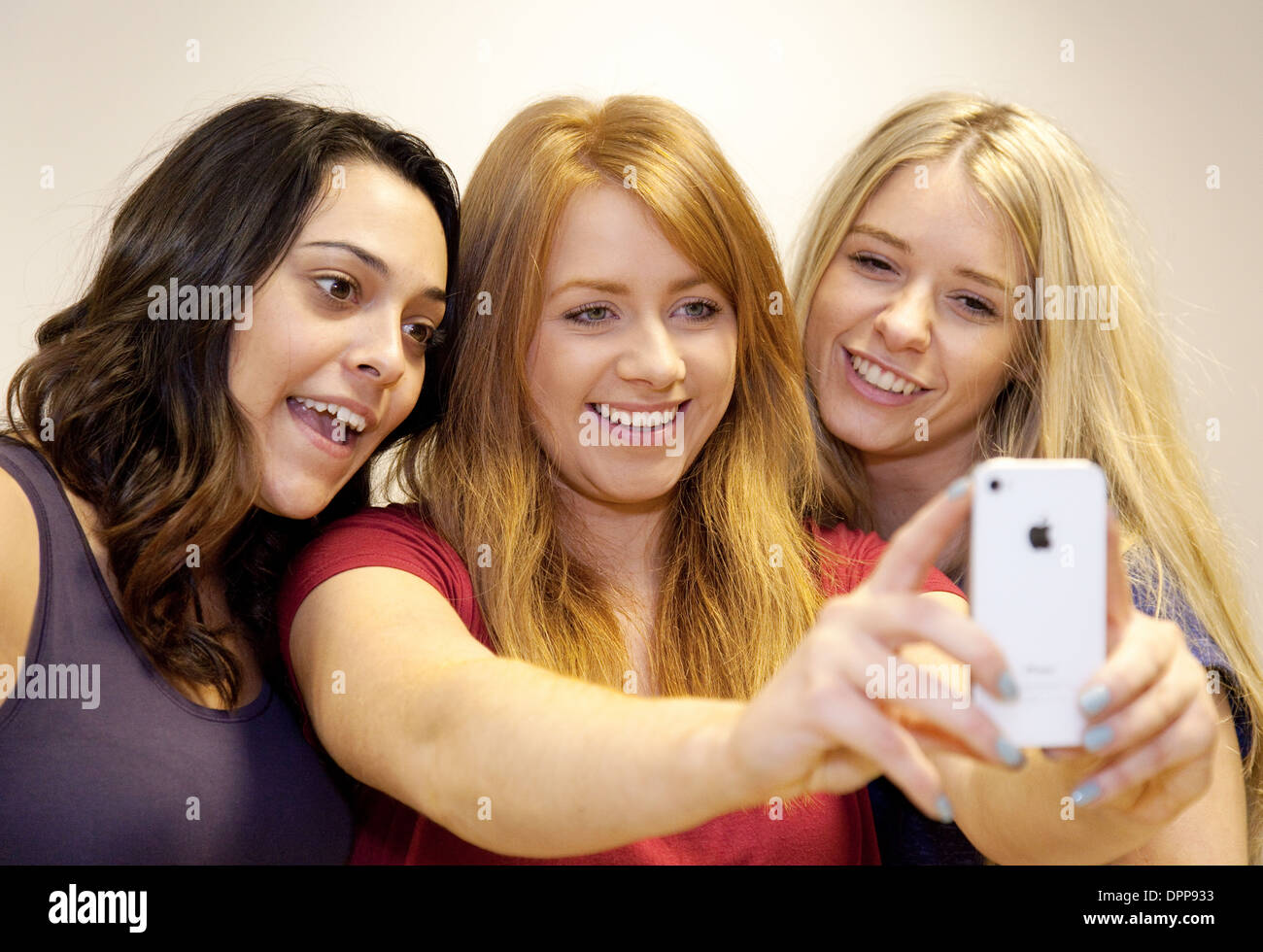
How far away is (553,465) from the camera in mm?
1417

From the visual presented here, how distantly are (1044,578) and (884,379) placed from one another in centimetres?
94

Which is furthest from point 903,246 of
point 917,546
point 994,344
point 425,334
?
point 917,546

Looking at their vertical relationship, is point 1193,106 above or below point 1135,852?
above

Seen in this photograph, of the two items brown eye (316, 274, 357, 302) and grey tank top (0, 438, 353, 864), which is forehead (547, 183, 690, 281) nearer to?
brown eye (316, 274, 357, 302)

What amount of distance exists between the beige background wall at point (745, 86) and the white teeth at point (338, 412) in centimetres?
88

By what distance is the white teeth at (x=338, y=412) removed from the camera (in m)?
1.25

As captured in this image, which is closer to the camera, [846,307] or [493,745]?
[493,745]

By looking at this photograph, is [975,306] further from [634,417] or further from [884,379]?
[634,417]

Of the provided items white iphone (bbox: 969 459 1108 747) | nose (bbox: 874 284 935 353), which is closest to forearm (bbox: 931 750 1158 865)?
white iphone (bbox: 969 459 1108 747)

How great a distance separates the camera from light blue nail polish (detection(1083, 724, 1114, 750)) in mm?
713
